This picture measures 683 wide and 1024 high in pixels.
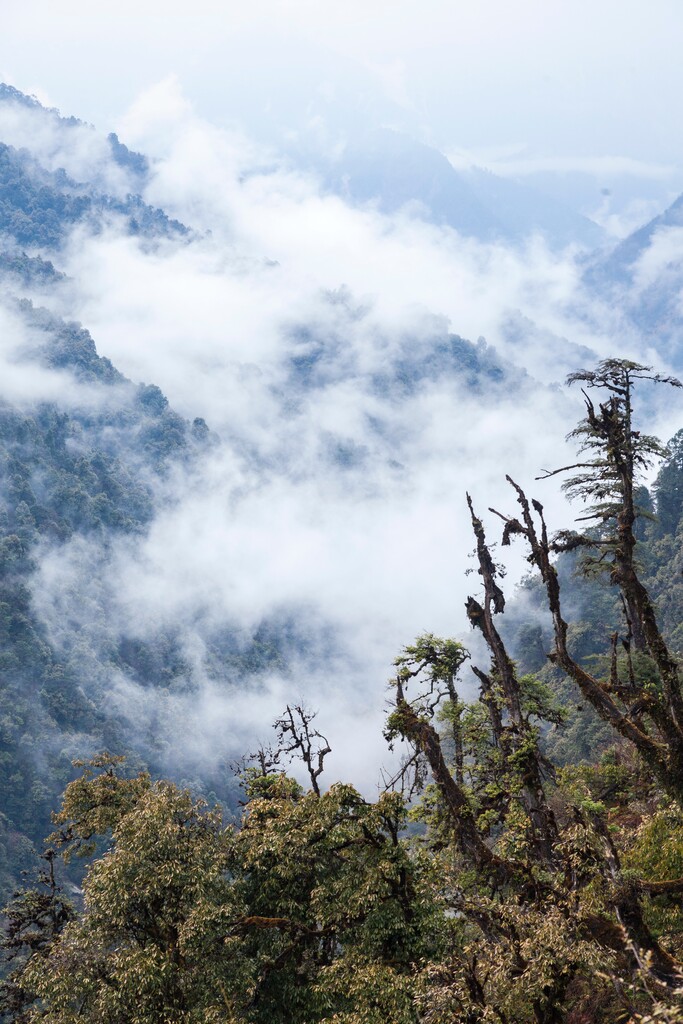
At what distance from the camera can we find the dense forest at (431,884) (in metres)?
13.2

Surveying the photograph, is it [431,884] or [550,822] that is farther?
[431,884]

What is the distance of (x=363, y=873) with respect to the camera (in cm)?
1933

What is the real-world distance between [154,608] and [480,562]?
174237 mm

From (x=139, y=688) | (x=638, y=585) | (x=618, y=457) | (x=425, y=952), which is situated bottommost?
(x=425, y=952)

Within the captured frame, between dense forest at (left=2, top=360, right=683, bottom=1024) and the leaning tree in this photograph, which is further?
dense forest at (left=2, top=360, right=683, bottom=1024)

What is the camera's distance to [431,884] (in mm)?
18656

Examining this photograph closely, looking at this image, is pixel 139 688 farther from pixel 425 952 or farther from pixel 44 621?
pixel 425 952

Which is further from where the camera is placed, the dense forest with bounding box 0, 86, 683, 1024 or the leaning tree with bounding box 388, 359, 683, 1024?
the dense forest with bounding box 0, 86, 683, 1024

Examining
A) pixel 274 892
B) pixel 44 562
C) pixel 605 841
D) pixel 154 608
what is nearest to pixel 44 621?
pixel 44 562

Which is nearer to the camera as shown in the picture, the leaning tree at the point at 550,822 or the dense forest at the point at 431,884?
the leaning tree at the point at 550,822

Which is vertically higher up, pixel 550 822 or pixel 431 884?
pixel 550 822

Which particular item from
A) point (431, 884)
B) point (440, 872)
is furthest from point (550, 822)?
point (431, 884)

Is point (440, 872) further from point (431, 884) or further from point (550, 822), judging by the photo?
point (550, 822)

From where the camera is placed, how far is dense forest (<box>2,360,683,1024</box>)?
13.2 m
